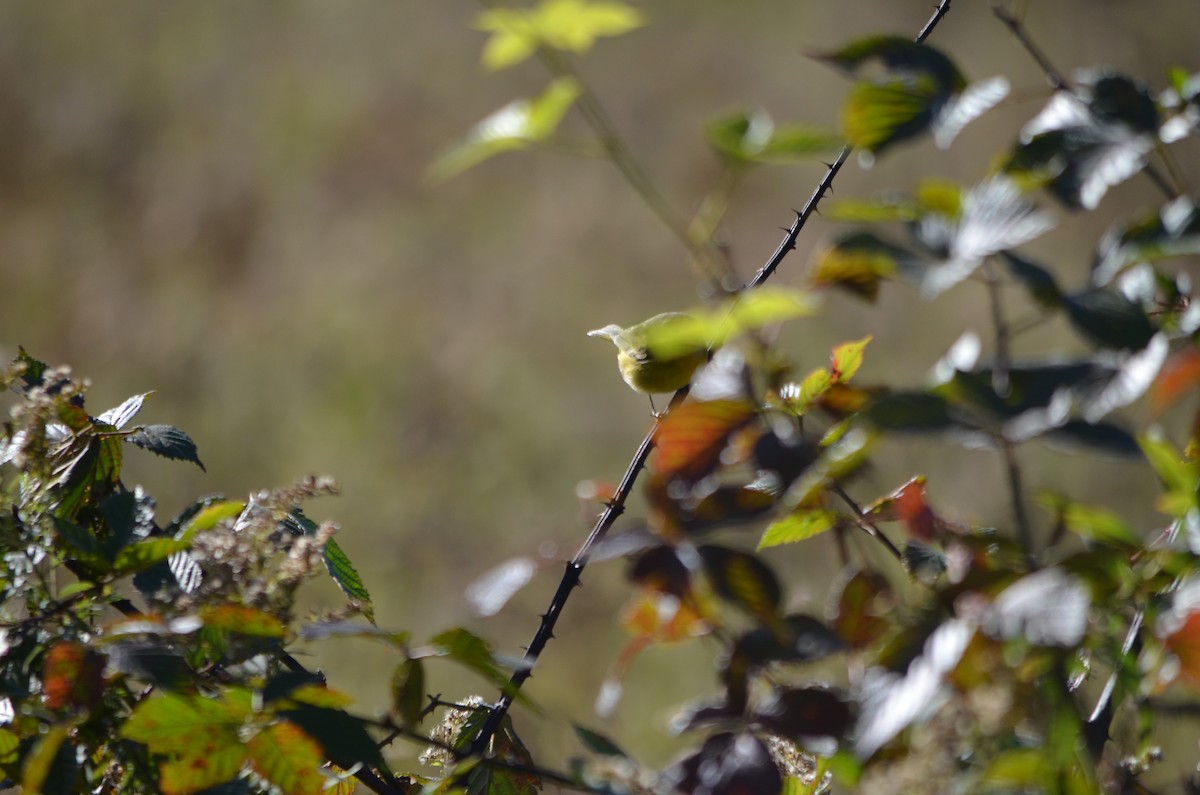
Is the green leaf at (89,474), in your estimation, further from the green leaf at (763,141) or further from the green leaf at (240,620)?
the green leaf at (763,141)

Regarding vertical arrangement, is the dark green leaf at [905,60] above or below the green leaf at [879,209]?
above

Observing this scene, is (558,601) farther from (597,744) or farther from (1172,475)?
(1172,475)

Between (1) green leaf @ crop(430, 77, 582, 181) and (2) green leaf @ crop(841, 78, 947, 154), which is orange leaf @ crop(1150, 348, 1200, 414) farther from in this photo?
(1) green leaf @ crop(430, 77, 582, 181)

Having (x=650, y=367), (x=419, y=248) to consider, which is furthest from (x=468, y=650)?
(x=419, y=248)

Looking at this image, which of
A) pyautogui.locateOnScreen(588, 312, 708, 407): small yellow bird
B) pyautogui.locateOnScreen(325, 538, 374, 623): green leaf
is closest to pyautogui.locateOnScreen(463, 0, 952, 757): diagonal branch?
pyautogui.locateOnScreen(325, 538, 374, 623): green leaf

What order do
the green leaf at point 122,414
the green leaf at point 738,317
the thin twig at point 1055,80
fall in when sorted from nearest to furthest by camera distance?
the green leaf at point 738,317 < the thin twig at point 1055,80 < the green leaf at point 122,414

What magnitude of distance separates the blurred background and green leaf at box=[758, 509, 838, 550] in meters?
3.33

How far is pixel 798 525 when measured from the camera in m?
0.54

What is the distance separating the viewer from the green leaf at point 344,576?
2.23 feet

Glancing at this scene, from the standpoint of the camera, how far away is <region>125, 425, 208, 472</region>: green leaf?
70 centimetres

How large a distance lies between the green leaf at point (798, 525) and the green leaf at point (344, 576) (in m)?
0.28

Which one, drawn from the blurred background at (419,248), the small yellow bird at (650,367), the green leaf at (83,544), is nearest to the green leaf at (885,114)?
the green leaf at (83,544)

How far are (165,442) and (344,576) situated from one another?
159mm

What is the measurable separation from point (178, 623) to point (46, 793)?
0.11m
